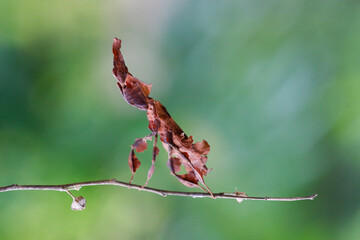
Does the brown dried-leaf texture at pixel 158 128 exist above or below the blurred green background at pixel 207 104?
below

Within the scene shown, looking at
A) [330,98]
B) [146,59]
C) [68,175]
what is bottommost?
[68,175]

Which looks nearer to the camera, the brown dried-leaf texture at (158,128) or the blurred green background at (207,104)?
the brown dried-leaf texture at (158,128)

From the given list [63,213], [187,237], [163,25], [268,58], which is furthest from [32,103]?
[268,58]

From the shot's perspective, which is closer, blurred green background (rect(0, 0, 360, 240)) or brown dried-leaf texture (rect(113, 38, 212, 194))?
brown dried-leaf texture (rect(113, 38, 212, 194))

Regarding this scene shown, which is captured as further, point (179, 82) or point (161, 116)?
point (179, 82)

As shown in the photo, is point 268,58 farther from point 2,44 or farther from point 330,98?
point 2,44

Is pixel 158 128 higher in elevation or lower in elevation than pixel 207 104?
lower

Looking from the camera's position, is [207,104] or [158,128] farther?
[207,104]

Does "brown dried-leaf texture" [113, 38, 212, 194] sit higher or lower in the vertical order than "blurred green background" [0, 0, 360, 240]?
lower
